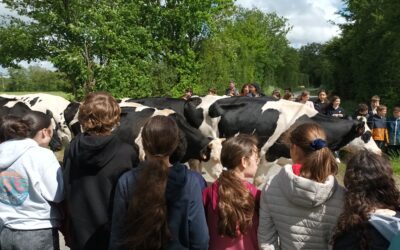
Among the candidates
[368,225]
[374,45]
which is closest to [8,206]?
[368,225]

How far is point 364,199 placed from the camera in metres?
2.23

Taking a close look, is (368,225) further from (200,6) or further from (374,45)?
(374,45)

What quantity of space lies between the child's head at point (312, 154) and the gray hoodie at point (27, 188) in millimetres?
1606

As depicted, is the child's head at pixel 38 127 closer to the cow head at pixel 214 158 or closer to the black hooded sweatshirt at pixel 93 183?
the black hooded sweatshirt at pixel 93 183

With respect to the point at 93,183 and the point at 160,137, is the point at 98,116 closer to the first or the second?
the point at 93,183

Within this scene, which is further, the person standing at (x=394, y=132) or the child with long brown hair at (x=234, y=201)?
the person standing at (x=394, y=132)

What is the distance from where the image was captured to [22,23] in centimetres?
2138

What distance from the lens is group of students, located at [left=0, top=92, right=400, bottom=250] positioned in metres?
2.29

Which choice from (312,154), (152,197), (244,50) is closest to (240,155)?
(312,154)

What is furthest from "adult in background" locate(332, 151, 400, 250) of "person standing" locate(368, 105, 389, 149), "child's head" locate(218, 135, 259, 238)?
"person standing" locate(368, 105, 389, 149)

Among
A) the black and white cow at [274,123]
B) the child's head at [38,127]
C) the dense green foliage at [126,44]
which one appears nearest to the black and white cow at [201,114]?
the black and white cow at [274,123]

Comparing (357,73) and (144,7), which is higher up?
(144,7)

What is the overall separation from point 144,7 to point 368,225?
819 inches

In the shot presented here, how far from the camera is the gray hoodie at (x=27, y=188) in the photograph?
290 cm
